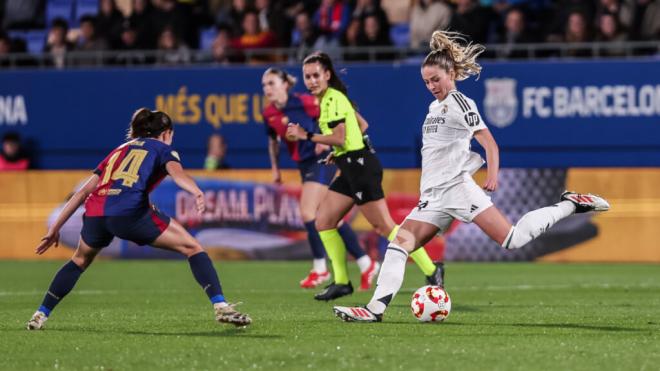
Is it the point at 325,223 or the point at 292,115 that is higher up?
the point at 292,115

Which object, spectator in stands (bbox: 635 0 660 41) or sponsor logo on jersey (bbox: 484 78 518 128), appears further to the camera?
sponsor logo on jersey (bbox: 484 78 518 128)

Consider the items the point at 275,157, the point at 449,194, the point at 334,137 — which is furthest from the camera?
the point at 275,157

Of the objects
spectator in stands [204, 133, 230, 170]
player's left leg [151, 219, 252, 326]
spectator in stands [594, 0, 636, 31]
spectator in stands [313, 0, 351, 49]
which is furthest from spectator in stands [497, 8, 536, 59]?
player's left leg [151, 219, 252, 326]

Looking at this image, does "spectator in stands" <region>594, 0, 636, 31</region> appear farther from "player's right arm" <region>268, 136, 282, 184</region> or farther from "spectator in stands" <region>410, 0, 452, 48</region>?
"player's right arm" <region>268, 136, 282, 184</region>

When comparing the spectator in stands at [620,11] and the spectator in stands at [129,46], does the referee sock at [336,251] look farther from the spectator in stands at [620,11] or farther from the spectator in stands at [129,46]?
the spectator in stands at [129,46]

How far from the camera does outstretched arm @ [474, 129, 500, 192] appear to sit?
9.09m

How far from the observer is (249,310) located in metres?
11.2

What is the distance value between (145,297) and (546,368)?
667 centimetres

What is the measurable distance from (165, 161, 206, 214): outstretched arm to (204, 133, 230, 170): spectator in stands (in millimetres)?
10871

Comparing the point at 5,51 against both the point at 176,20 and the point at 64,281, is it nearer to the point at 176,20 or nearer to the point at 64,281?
the point at 176,20

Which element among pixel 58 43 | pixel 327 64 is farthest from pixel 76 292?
pixel 58 43

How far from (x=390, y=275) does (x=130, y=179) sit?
1936 millimetres

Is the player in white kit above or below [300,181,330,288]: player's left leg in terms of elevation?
above

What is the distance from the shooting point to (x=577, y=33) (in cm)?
1923
